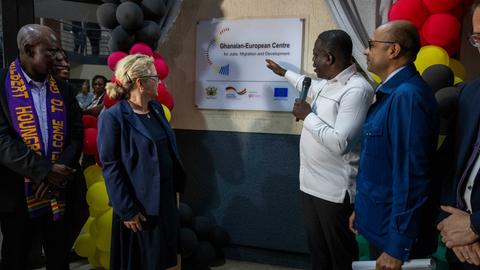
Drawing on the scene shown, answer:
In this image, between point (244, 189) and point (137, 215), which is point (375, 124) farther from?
point (244, 189)

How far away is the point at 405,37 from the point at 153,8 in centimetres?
182

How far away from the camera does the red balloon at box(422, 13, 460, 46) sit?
6.74 ft

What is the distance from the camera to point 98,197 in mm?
2461

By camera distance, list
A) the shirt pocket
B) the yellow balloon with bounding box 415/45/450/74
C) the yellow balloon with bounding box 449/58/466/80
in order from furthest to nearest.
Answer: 1. the yellow balloon with bounding box 449/58/466/80
2. the yellow balloon with bounding box 415/45/450/74
3. the shirt pocket

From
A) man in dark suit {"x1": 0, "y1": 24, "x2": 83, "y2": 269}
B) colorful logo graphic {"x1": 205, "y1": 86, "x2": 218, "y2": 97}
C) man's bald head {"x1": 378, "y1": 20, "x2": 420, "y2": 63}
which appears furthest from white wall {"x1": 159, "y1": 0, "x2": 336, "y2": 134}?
man's bald head {"x1": 378, "y1": 20, "x2": 420, "y2": 63}

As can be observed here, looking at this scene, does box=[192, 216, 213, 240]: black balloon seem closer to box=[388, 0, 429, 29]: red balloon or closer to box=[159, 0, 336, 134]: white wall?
box=[159, 0, 336, 134]: white wall

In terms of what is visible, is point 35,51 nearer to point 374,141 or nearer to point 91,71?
point 91,71

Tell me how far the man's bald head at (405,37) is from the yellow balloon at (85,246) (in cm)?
234

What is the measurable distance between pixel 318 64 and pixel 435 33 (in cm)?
75

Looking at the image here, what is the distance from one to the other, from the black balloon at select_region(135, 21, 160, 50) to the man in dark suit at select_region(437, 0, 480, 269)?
196 cm

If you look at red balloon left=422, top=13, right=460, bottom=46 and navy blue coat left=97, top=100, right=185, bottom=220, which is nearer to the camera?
navy blue coat left=97, top=100, right=185, bottom=220

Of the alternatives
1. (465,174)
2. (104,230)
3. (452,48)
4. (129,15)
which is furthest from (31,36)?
(452,48)

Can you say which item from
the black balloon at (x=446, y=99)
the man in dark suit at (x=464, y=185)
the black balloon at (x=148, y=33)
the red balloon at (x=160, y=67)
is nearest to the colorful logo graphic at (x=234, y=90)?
the red balloon at (x=160, y=67)

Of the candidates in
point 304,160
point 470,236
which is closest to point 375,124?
point 470,236
